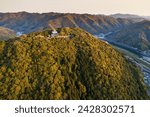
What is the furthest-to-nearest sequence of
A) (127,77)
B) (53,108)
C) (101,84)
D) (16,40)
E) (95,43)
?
1. (95,43)
2. (16,40)
3. (127,77)
4. (101,84)
5. (53,108)

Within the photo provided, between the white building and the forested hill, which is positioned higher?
the white building

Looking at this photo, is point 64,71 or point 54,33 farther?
point 54,33

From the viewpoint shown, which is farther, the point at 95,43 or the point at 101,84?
the point at 95,43

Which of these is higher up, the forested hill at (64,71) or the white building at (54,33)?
the white building at (54,33)

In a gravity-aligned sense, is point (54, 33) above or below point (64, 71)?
above

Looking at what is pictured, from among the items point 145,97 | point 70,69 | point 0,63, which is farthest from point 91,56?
point 0,63

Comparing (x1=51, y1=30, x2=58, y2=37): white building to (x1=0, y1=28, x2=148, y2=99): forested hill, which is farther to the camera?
(x1=51, y1=30, x2=58, y2=37): white building

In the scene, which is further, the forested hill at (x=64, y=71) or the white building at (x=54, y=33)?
the white building at (x=54, y=33)

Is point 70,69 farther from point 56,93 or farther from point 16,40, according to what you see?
point 16,40
